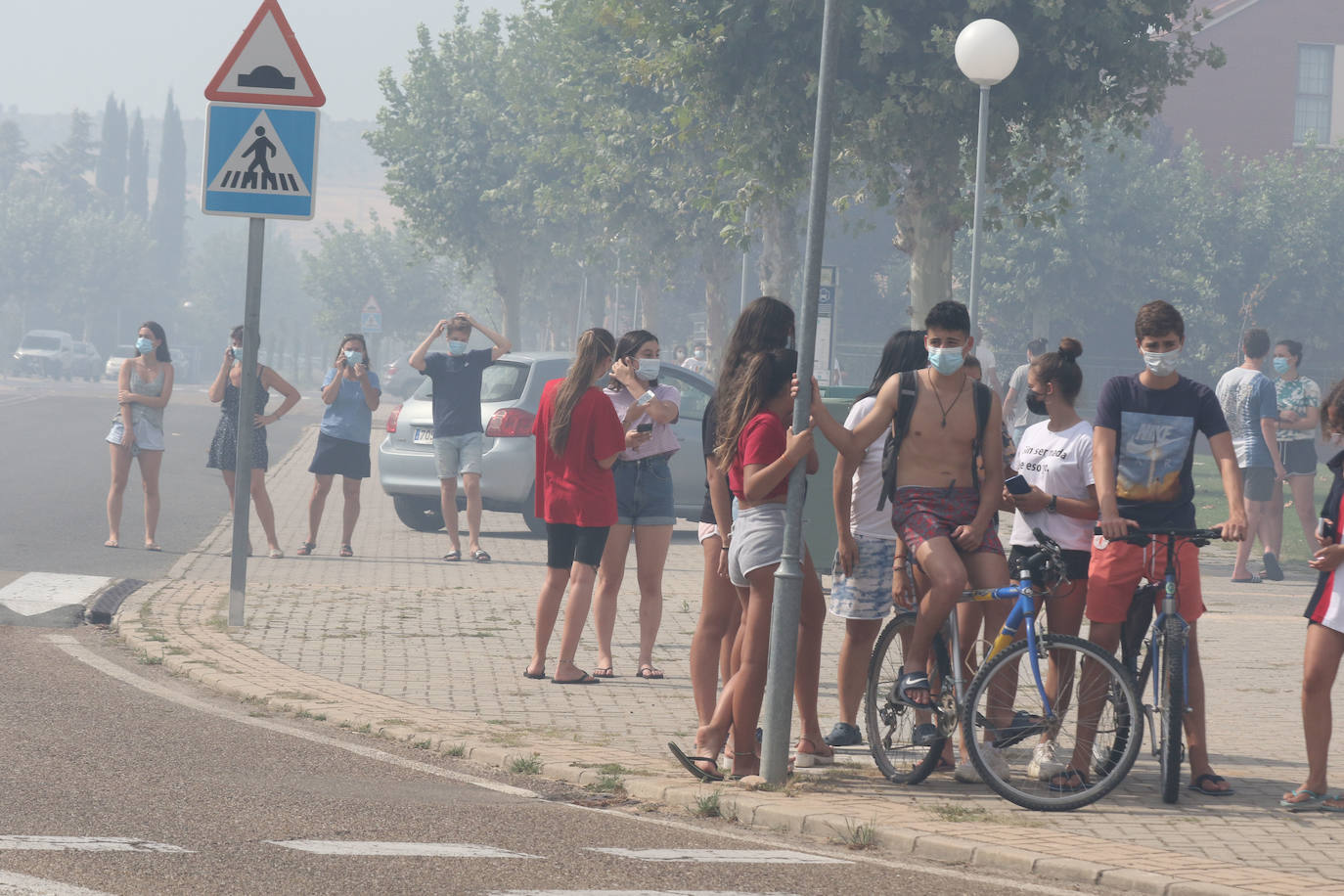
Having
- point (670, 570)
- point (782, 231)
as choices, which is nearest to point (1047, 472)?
point (670, 570)

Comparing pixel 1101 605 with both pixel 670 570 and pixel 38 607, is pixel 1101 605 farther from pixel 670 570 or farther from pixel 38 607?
pixel 670 570

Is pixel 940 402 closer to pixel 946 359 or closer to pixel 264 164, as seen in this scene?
pixel 946 359

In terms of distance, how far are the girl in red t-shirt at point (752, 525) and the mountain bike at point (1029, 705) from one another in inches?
22.6

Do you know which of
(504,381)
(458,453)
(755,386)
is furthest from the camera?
(504,381)

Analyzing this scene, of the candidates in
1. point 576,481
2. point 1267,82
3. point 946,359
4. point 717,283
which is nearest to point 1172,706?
point 946,359

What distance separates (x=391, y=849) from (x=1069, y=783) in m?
2.47

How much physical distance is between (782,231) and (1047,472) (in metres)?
22.8

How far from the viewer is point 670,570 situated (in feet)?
46.9

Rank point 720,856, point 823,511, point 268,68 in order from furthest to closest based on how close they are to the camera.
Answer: point 823,511 → point 268,68 → point 720,856

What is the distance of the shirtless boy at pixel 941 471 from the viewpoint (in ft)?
21.4

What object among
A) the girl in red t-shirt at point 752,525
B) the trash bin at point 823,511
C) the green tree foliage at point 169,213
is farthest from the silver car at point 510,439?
the green tree foliage at point 169,213

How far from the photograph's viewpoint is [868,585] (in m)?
6.95

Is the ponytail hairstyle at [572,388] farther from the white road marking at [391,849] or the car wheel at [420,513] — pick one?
the car wheel at [420,513]

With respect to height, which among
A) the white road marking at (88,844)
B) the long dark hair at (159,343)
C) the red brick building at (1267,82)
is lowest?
the white road marking at (88,844)
